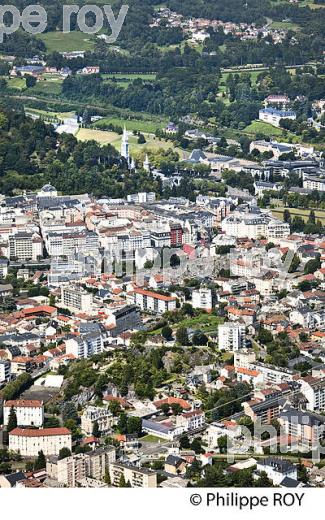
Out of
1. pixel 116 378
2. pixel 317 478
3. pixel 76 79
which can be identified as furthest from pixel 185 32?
pixel 317 478

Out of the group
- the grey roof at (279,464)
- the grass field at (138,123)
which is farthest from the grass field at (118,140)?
the grey roof at (279,464)

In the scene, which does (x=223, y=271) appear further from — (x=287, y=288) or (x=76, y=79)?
(x=76, y=79)

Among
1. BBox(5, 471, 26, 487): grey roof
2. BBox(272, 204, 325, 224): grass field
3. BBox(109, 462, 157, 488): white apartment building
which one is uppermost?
BBox(109, 462, 157, 488): white apartment building

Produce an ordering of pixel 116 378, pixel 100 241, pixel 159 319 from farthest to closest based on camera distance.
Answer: pixel 100 241, pixel 159 319, pixel 116 378

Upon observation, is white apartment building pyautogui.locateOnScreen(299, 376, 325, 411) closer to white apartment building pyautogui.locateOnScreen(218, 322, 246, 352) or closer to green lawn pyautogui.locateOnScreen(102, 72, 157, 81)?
white apartment building pyautogui.locateOnScreen(218, 322, 246, 352)

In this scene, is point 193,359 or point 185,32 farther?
point 185,32

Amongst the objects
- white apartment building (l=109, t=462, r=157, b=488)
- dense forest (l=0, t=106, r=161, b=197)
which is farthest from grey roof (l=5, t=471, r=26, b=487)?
dense forest (l=0, t=106, r=161, b=197)
